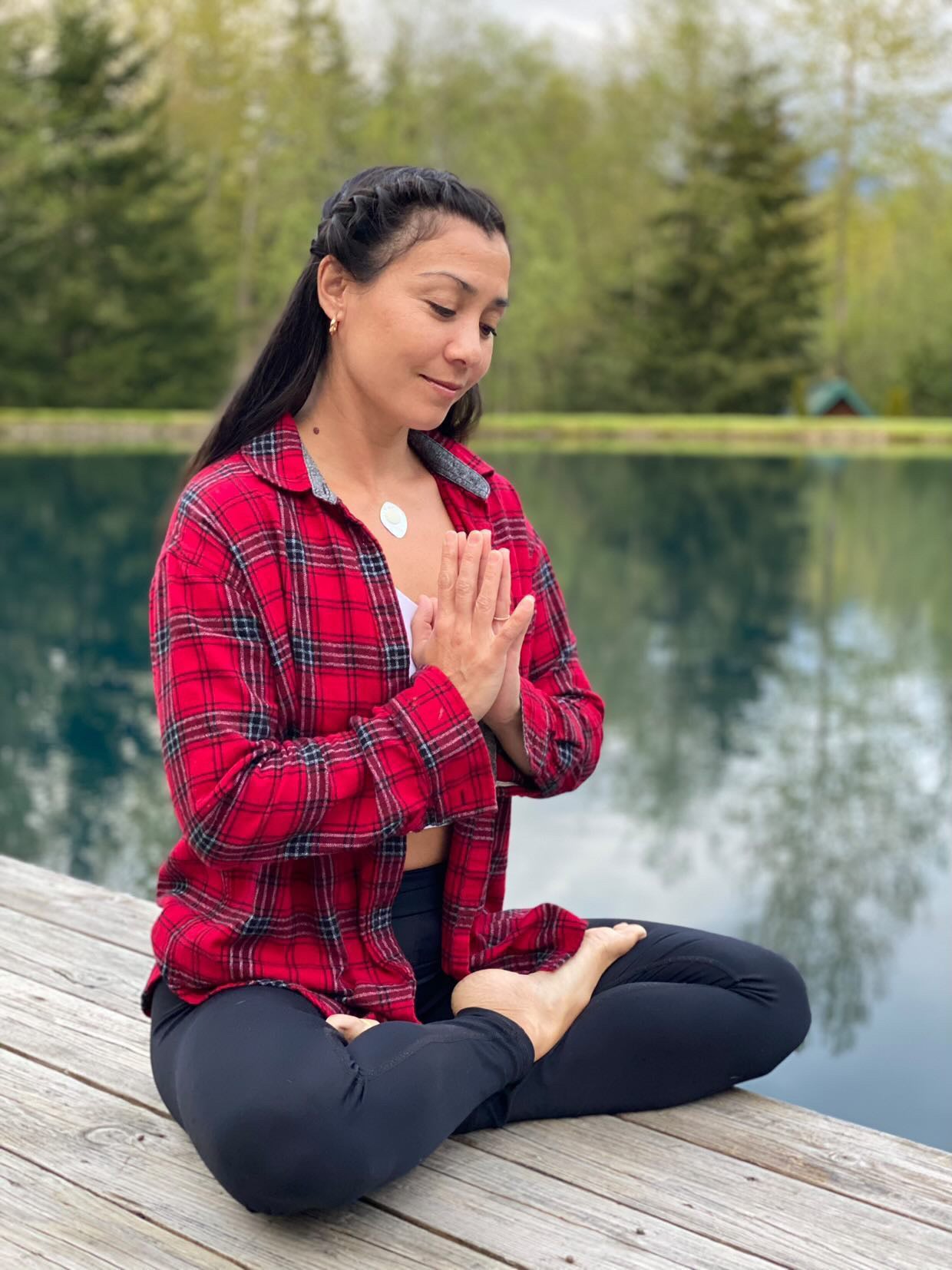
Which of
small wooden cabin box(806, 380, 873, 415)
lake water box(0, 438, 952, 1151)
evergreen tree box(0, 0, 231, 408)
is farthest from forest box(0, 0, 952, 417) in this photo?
lake water box(0, 438, 952, 1151)

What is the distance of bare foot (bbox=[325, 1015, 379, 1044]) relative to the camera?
1750 millimetres

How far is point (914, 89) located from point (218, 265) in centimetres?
1535

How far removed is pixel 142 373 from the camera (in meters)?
28.6

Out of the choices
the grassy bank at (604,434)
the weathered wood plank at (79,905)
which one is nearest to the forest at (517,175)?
the grassy bank at (604,434)

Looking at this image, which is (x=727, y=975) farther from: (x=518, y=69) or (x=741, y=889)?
(x=518, y=69)

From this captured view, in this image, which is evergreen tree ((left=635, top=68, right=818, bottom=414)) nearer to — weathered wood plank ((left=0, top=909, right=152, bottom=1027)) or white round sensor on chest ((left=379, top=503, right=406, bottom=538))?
weathered wood plank ((left=0, top=909, right=152, bottom=1027))

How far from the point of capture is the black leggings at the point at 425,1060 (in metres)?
Answer: 1.59

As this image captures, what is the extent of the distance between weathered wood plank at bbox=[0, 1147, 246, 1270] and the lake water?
2.01m

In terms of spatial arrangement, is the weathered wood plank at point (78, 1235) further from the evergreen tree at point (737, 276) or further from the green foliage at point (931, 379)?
the green foliage at point (931, 379)

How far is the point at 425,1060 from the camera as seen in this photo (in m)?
1.70

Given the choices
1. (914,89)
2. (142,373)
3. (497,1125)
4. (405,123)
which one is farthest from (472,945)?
Result: (914,89)

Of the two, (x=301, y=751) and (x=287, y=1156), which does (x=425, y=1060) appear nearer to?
(x=287, y=1156)

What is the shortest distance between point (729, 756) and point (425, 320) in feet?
15.4

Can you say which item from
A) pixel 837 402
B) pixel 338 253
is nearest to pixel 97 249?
pixel 837 402
